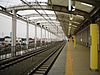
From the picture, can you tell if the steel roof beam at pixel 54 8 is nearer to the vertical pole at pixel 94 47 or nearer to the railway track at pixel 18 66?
the vertical pole at pixel 94 47

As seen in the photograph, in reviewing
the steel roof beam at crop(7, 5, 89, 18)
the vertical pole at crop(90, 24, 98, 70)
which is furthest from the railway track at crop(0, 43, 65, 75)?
the steel roof beam at crop(7, 5, 89, 18)

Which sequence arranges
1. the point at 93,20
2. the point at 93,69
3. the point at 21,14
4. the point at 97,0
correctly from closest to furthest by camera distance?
the point at 97,0 < the point at 93,69 < the point at 93,20 < the point at 21,14

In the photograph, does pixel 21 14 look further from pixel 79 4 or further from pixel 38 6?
pixel 79 4

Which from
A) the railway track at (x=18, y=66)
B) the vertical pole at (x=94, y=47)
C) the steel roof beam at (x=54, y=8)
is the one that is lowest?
the railway track at (x=18, y=66)

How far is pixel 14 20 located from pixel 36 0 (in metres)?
5.73

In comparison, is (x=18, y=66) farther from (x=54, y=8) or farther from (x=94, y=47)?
(x=54, y=8)

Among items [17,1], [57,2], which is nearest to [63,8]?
[57,2]

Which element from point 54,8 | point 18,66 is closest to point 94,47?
point 18,66

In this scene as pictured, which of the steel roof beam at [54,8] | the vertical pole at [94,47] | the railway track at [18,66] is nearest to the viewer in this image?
the railway track at [18,66]

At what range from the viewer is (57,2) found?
68.9 ft

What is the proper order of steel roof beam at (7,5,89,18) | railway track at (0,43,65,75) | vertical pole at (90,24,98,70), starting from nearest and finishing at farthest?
railway track at (0,43,65,75), vertical pole at (90,24,98,70), steel roof beam at (7,5,89,18)

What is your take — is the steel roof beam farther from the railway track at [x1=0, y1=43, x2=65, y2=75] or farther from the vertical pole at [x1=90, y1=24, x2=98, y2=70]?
the railway track at [x1=0, y1=43, x2=65, y2=75]

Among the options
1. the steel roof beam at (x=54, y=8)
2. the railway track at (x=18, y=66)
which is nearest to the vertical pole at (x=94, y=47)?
the steel roof beam at (x=54, y=8)

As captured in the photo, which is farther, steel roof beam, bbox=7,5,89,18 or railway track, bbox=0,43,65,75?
steel roof beam, bbox=7,5,89,18
